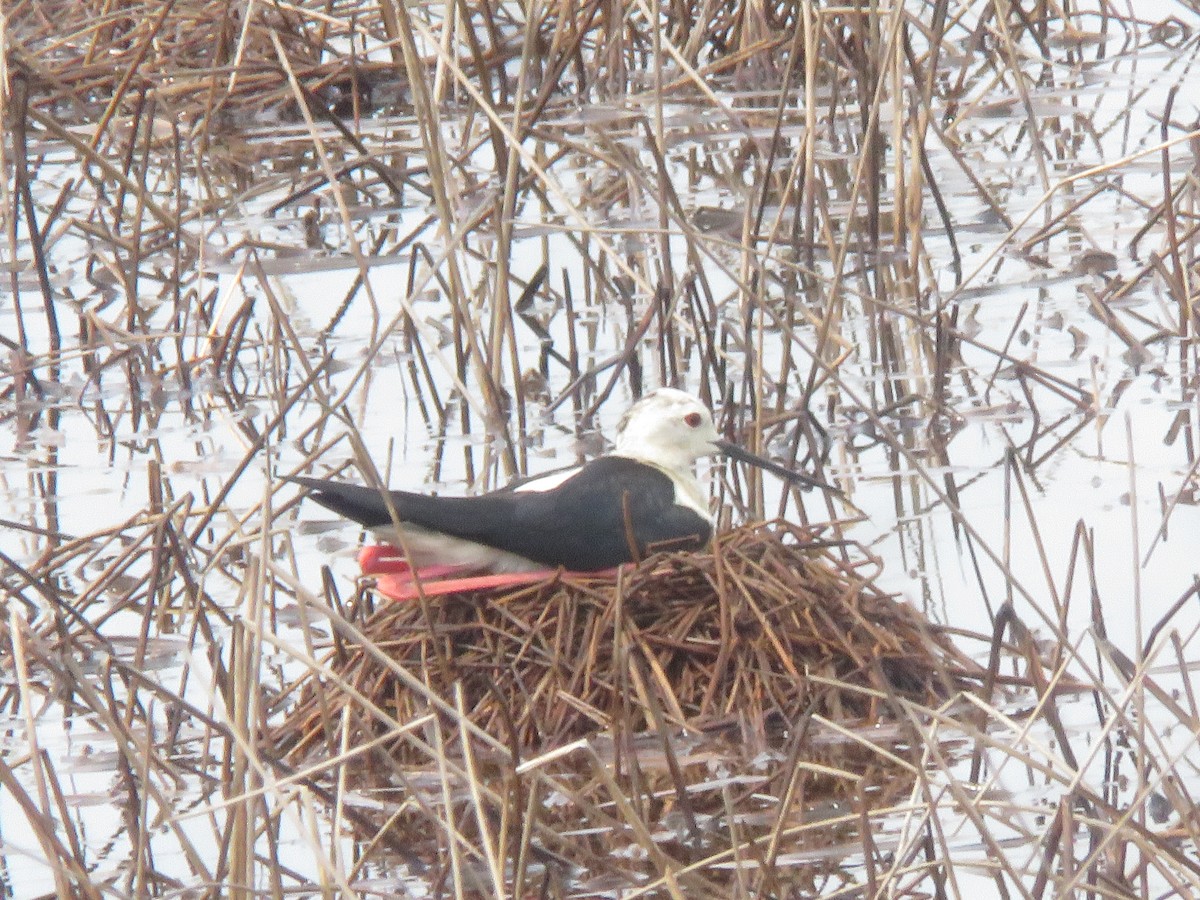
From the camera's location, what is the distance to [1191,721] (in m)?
3.24

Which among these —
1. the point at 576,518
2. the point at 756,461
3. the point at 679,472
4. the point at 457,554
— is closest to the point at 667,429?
the point at 679,472

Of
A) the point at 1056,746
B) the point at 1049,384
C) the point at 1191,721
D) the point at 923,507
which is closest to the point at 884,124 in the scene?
the point at 1049,384

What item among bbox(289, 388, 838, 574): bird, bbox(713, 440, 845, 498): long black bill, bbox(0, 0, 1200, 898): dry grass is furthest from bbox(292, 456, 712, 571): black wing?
bbox(713, 440, 845, 498): long black bill

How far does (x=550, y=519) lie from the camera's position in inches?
176

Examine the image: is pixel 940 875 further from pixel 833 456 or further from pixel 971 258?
pixel 971 258

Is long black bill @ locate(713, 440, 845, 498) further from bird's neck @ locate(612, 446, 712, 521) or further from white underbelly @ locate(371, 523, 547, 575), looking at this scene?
white underbelly @ locate(371, 523, 547, 575)

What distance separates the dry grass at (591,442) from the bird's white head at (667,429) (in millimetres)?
225

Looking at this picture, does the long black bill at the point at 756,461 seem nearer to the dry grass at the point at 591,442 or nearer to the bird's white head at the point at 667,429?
the bird's white head at the point at 667,429

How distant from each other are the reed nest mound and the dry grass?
12 millimetres

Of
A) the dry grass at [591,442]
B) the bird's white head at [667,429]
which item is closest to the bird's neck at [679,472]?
the bird's white head at [667,429]

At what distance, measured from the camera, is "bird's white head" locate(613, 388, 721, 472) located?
4934mm

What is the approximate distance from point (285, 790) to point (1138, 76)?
Answer: 599cm

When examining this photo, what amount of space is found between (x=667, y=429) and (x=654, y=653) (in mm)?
797

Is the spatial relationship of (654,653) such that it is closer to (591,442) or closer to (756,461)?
(756,461)
